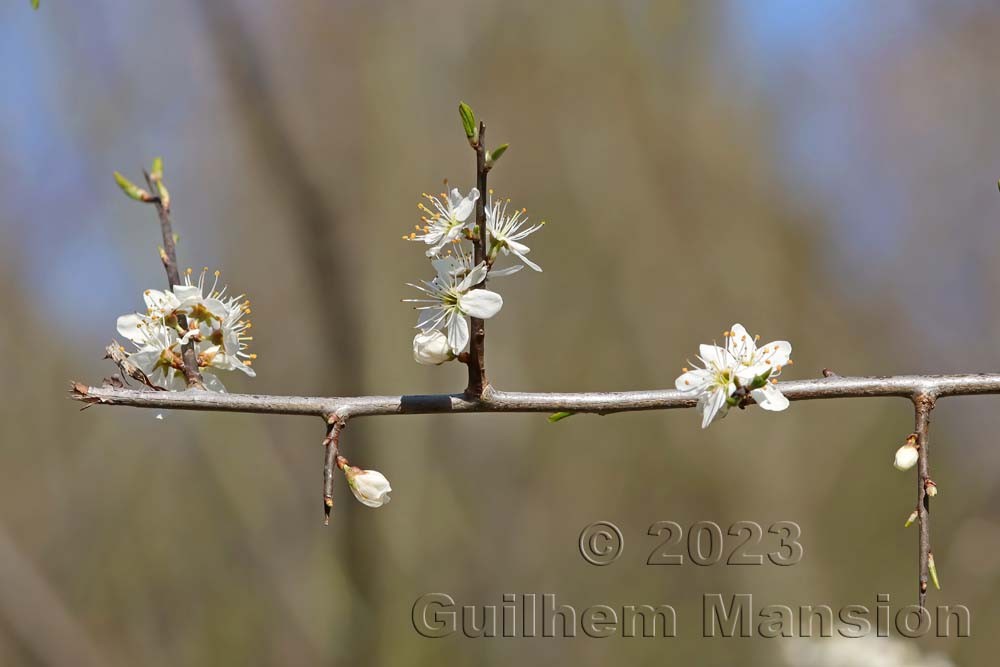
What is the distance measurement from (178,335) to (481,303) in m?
0.64

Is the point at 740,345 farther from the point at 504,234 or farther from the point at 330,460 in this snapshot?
the point at 330,460

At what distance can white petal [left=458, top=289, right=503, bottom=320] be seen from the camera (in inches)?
57.6

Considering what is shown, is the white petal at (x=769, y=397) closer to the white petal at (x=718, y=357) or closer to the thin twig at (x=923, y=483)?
the white petal at (x=718, y=357)

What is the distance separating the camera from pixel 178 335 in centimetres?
166

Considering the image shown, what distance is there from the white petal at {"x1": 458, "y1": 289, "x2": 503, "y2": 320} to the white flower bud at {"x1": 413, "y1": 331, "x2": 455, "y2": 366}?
98mm

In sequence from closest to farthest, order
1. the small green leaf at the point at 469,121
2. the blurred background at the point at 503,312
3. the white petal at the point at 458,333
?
the small green leaf at the point at 469,121, the white petal at the point at 458,333, the blurred background at the point at 503,312

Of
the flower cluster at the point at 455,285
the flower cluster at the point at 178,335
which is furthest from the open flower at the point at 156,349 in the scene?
the flower cluster at the point at 455,285

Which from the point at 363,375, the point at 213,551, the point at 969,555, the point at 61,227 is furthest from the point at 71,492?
the point at 969,555

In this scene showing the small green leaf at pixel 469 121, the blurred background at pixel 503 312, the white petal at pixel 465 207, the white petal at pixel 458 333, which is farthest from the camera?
the blurred background at pixel 503 312

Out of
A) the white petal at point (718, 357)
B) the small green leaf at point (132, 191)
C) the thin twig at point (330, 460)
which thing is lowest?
the thin twig at point (330, 460)

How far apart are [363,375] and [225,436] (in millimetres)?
1427

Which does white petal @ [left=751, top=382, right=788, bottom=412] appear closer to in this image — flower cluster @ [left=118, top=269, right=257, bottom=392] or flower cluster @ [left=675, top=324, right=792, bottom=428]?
flower cluster @ [left=675, top=324, right=792, bottom=428]

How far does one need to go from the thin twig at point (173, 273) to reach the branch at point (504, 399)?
84mm

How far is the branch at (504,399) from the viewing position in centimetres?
144
